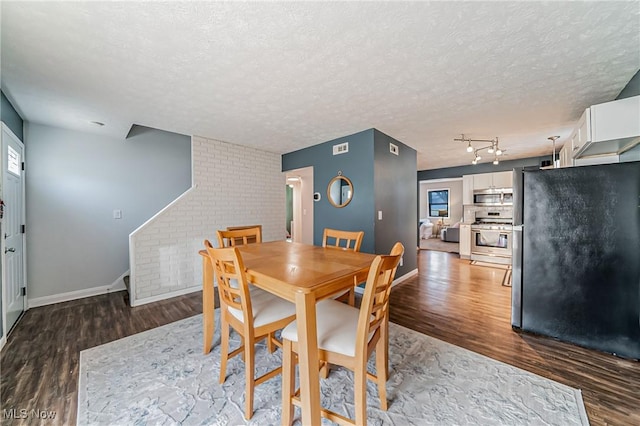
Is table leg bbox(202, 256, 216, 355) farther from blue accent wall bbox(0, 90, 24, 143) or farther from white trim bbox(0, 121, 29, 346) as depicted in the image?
blue accent wall bbox(0, 90, 24, 143)

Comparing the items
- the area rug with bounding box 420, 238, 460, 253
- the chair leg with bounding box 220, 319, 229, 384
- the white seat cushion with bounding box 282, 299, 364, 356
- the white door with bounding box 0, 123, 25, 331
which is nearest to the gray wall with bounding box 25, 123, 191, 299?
the white door with bounding box 0, 123, 25, 331

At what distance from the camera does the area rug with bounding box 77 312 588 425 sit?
146 centimetres

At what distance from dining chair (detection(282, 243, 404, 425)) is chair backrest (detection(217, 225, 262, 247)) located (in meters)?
1.60

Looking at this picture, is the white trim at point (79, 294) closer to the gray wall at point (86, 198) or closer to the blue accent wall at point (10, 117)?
the gray wall at point (86, 198)

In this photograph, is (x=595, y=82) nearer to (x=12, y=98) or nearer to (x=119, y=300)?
(x=12, y=98)

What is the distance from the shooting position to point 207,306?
204 centimetres

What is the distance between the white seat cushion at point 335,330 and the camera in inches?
50.4

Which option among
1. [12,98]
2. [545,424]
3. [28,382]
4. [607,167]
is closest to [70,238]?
[12,98]

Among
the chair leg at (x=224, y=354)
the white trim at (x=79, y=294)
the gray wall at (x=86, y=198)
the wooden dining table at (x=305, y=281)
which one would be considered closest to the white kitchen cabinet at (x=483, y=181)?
the wooden dining table at (x=305, y=281)

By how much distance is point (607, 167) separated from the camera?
211 centimetres

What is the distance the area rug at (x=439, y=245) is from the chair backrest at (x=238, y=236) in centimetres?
604

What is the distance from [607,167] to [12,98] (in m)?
5.83

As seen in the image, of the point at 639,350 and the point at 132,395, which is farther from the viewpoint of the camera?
the point at 639,350

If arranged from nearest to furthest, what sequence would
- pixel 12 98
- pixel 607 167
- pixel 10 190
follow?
pixel 607 167
pixel 12 98
pixel 10 190
